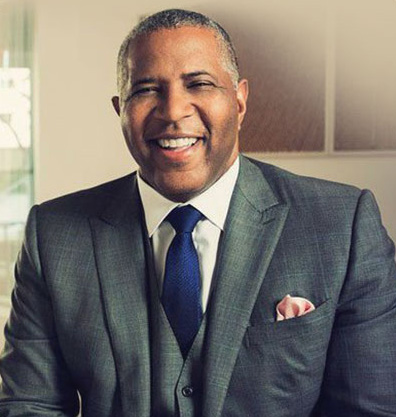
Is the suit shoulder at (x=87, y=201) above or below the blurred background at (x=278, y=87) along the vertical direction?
below

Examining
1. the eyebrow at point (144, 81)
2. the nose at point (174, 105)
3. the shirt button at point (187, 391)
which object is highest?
the eyebrow at point (144, 81)

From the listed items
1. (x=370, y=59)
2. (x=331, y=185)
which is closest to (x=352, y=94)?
(x=370, y=59)

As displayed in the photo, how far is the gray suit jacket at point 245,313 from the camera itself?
1270 mm

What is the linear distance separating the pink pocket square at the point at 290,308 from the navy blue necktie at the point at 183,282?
0.15 meters

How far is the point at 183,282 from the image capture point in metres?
1.30

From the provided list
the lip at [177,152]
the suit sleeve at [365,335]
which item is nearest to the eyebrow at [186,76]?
the lip at [177,152]

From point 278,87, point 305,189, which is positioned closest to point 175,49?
point 305,189

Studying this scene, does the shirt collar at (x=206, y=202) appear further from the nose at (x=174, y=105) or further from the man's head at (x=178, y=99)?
the nose at (x=174, y=105)

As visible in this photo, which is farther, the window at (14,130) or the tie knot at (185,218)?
the window at (14,130)

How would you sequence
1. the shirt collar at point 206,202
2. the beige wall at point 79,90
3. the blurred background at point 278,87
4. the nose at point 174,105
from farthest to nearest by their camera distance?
the beige wall at point 79,90 < the blurred background at point 278,87 < the shirt collar at point 206,202 < the nose at point 174,105

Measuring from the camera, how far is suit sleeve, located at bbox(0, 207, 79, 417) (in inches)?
54.6

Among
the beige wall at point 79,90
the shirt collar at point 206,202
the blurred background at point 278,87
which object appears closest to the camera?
the shirt collar at point 206,202

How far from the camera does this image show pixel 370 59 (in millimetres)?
2232

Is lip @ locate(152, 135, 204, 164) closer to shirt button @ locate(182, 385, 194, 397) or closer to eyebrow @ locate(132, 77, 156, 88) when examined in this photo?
eyebrow @ locate(132, 77, 156, 88)
